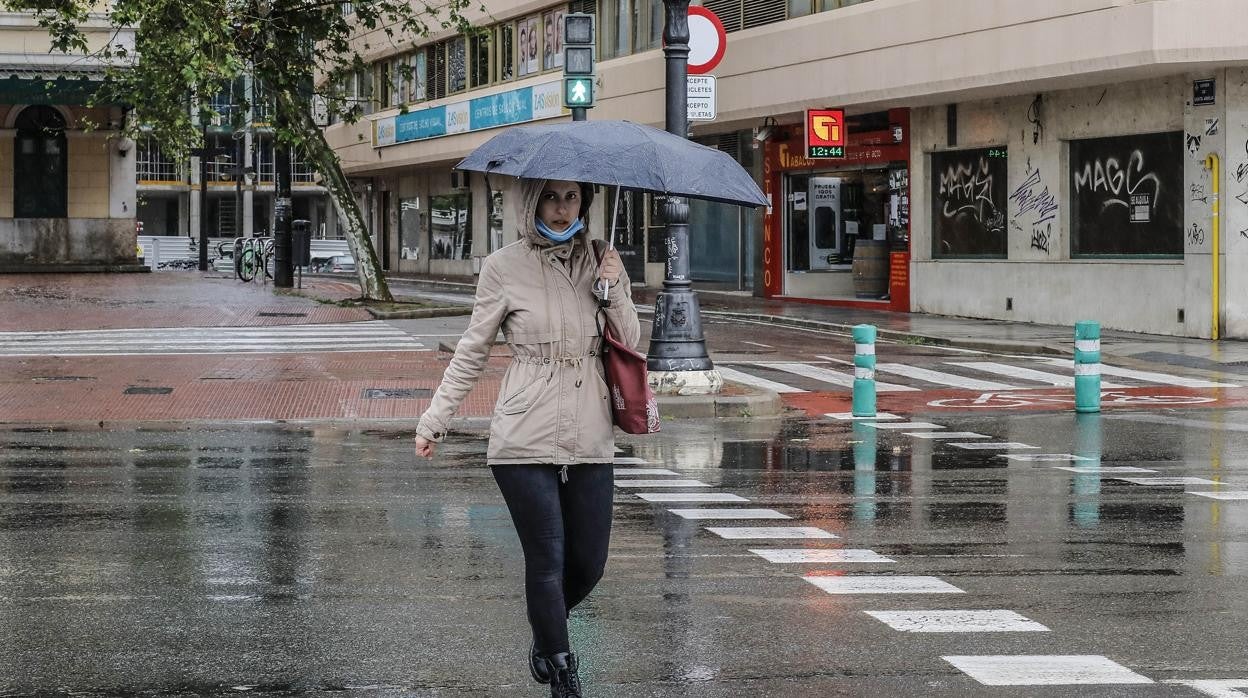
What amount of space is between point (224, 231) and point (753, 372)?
78653mm

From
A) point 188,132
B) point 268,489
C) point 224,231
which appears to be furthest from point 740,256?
point 224,231

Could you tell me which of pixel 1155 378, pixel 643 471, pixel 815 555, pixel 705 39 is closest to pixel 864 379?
pixel 643 471

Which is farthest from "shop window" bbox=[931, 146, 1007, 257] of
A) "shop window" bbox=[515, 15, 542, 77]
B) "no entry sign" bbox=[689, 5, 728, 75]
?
"shop window" bbox=[515, 15, 542, 77]

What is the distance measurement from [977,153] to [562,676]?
24902mm

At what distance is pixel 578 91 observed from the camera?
17.1m

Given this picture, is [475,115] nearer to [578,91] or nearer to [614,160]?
[578,91]

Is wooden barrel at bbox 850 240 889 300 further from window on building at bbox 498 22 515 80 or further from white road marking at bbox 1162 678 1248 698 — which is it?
white road marking at bbox 1162 678 1248 698

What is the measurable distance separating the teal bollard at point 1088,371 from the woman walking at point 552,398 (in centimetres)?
1061

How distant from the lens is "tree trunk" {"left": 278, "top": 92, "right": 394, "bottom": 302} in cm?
2909

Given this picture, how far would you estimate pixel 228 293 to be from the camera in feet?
116

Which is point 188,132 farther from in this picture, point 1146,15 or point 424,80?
point 424,80

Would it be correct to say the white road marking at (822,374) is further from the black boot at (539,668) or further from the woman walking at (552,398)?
the black boot at (539,668)

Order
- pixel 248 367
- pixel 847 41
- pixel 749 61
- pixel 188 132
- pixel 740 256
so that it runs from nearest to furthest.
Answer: pixel 248 367, pixel 188 132, pixel 847 41, pixel 749 61, pixel 740 256

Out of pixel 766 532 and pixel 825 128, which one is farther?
pixel 825 128
